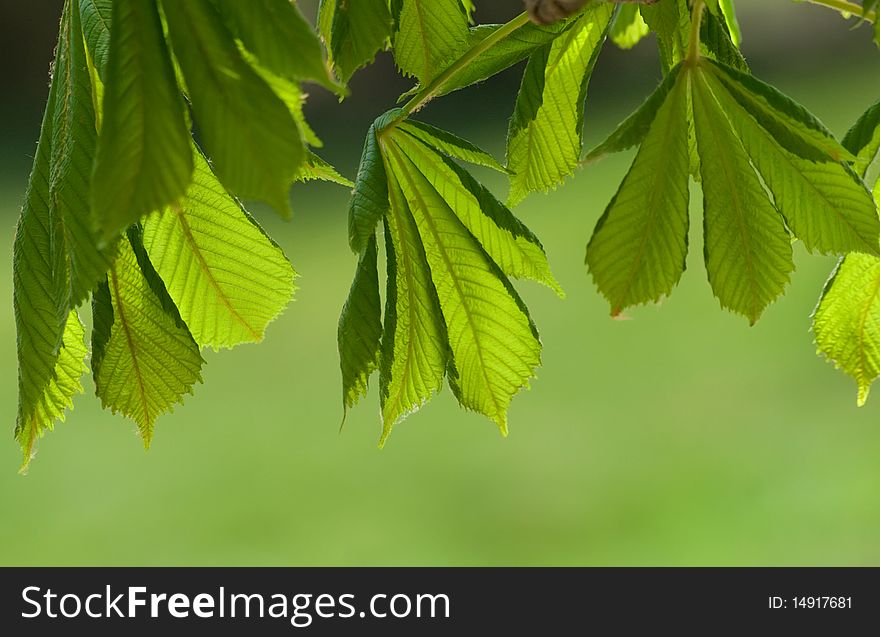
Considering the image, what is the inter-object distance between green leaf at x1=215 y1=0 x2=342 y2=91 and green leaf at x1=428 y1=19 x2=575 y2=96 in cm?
19

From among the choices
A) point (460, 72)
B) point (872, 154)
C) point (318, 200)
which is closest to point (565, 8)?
point (460, 72)

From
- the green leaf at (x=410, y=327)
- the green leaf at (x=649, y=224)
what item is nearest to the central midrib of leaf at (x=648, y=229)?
the green leaf at (x=649, y=224)

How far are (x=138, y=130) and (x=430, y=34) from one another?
25 centimetres

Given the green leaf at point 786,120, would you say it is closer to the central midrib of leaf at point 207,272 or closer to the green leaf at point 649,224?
the green leaf at point 649,224

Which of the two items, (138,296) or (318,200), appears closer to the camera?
(138,296)

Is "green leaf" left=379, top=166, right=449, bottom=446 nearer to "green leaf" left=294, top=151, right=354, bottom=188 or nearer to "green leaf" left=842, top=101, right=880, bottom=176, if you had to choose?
"green leaf" left=294, top=151, right=354, bottom=188

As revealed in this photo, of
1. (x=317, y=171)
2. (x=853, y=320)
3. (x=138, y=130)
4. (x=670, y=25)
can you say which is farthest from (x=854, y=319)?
(x=138, y=130)

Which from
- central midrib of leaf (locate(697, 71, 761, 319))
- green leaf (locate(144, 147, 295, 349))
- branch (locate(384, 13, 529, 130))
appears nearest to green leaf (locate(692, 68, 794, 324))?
central midrib of leaf (locate(697, 71, 761, 319))

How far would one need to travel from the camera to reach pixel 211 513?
3.09 m

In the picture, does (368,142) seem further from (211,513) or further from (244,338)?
(211,513)

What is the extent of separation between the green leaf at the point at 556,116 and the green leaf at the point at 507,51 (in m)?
0.04

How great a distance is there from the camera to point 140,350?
537mm

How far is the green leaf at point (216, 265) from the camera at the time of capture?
551mm

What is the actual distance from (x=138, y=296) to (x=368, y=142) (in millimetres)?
151
